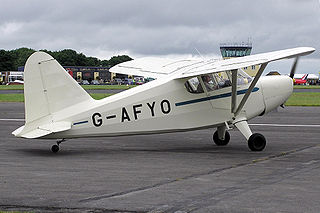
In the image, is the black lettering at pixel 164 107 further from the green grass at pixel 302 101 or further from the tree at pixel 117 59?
the tree at pixel 117 59

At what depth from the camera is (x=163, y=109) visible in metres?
14.1

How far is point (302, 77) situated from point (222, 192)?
453 feet

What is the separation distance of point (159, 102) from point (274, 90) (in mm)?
3470

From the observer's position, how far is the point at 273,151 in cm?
1459

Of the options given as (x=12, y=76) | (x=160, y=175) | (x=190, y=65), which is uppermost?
(x=12, y=76)

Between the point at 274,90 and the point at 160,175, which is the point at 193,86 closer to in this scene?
the point at 274,90

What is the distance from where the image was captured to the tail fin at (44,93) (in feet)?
43.1

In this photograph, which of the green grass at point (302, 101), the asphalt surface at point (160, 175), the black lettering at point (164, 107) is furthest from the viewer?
the green grass at point (302, 101)

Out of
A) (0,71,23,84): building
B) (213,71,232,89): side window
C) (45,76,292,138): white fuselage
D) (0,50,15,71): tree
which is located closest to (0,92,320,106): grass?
(45,76,292,138): white fuselage

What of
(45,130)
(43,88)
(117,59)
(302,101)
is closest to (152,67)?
(43,88)

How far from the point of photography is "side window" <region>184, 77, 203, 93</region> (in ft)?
47.8

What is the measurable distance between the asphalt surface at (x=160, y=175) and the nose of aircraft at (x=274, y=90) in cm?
123

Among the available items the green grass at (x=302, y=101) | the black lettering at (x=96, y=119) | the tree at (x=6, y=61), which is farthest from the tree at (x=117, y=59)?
the black lettering at (x=96, y=119)

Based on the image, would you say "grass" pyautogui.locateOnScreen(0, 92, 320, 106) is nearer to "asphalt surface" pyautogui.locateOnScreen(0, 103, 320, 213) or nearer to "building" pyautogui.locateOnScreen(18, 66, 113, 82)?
"asphalt surface" pyautogui.locateOnScreen(0, 103, 320, 213)
